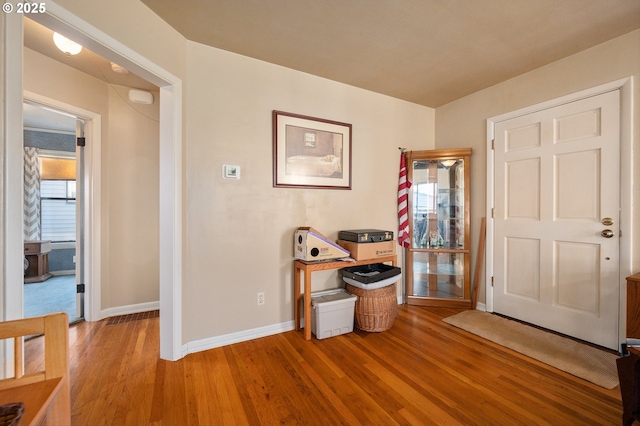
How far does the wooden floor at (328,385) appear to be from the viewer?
55.9 inches

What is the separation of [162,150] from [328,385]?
2057 mm

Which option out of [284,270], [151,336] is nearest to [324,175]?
[284,270]

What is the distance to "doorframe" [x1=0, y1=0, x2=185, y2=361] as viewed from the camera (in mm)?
1004

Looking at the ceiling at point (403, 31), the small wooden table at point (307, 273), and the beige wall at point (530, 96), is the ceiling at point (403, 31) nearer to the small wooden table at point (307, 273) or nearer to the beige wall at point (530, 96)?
the beige wall at point (530, 96)

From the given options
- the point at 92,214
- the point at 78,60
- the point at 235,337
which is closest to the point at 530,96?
the point at 235,337

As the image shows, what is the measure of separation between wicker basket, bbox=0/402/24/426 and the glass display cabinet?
3.05m

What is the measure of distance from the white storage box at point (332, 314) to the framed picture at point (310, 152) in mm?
1098

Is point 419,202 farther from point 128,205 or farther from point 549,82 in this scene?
point 128,205

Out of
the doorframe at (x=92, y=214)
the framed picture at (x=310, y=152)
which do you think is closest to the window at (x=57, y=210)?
the doorframe at (x=92, y=214)

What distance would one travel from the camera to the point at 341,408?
1.48 m

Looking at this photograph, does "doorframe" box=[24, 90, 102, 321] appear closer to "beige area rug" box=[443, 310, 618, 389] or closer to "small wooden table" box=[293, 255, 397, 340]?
"small wooden table" box=[293, 255, 397, 340]

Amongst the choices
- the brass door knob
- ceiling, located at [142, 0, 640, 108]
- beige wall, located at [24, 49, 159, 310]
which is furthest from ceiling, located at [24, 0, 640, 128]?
the brass door knob

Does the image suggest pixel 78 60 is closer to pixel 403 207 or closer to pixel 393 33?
pixel 393 33

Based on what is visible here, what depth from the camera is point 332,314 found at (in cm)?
231
